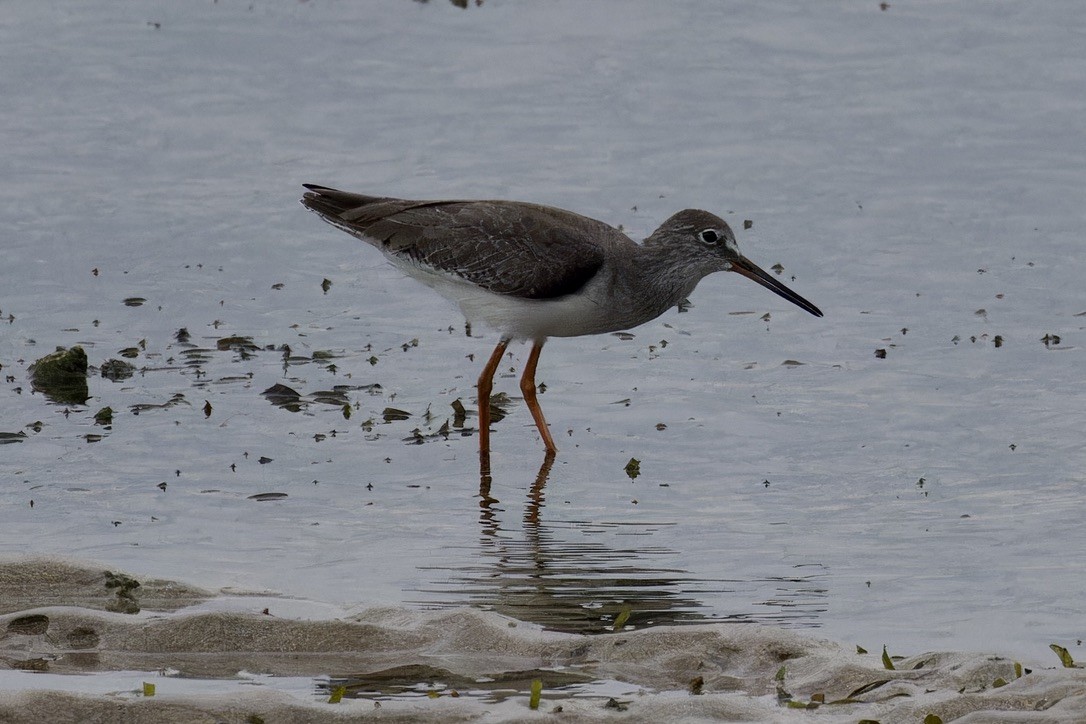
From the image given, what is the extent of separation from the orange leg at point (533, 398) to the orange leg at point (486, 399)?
213 mm

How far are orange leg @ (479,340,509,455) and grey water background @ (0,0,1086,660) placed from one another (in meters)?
0.18

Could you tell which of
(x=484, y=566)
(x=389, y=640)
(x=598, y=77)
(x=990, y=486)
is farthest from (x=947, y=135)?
(x=389, y=640)

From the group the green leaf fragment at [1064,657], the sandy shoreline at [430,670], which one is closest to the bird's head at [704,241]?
the sandy shoreline at [430,670]

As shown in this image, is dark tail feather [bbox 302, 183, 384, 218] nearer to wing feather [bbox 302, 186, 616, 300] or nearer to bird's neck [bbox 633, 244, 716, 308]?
wing feather [bbox 302, 186, 616, 300]

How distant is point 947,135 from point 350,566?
10.3m

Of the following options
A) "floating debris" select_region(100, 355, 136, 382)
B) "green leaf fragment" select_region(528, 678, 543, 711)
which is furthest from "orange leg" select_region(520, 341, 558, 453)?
"green leaf fragment" select_region(528, 678, 543, 711)

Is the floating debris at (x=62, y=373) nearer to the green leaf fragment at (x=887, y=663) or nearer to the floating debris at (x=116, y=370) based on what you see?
the floating debris at (x=116, y=370)

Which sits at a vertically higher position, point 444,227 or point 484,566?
point 444,227

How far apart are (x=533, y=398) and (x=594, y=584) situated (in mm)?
3043

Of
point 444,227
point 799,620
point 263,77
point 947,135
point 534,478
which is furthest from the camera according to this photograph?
point 263,77

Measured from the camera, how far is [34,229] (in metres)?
14.6

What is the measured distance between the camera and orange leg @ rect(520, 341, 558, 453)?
411 inches

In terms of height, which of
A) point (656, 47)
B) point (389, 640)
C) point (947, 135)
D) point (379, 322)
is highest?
point (656, 47)

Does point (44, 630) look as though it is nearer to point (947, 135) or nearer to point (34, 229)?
point (34, 229)
